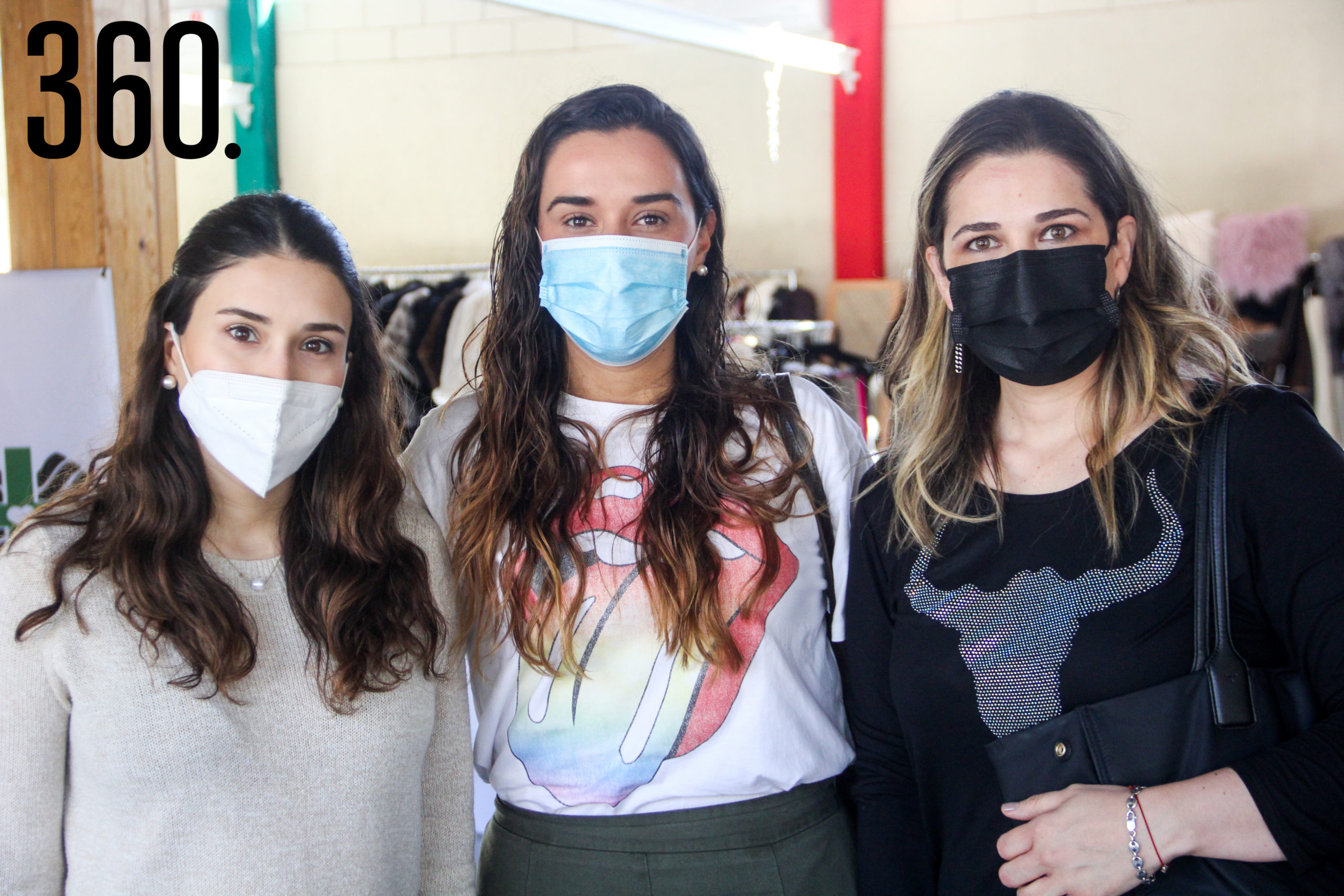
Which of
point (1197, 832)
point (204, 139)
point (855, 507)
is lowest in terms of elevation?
point (1197, 832)

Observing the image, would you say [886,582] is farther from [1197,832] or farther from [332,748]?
[332,748]

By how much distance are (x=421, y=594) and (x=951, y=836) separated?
2.70 feet

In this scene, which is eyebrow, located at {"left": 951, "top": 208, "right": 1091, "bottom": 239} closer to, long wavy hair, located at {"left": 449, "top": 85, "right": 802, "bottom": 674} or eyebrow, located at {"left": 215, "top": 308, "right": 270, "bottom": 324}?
long wavy hair, located at {"left": 449, "top": 85, "right": 802, "bottom": 674}

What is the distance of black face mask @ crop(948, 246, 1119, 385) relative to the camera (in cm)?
153

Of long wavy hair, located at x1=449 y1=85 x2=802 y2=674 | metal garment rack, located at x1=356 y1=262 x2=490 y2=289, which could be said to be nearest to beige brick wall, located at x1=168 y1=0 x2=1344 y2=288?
metal garment rack, located at x1=356 y1=262 x2=490 y2=289

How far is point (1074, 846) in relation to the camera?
52.7 inches

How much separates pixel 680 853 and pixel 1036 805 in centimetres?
52

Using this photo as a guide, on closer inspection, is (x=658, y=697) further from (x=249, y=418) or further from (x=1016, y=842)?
(x=249, y=418)

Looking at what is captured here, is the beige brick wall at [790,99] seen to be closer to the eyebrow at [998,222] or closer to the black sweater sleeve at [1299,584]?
the eyebrow at [998,222]

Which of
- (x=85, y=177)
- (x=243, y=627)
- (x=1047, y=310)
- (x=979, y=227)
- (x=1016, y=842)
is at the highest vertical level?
(x=85, y=177)

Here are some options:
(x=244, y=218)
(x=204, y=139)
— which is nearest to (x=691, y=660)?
(x=244, y=218)

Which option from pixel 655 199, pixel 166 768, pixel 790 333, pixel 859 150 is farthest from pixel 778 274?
pixel 166 768

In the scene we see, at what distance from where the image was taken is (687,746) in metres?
1.63

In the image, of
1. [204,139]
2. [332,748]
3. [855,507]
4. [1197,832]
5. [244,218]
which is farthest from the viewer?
[204,139]
